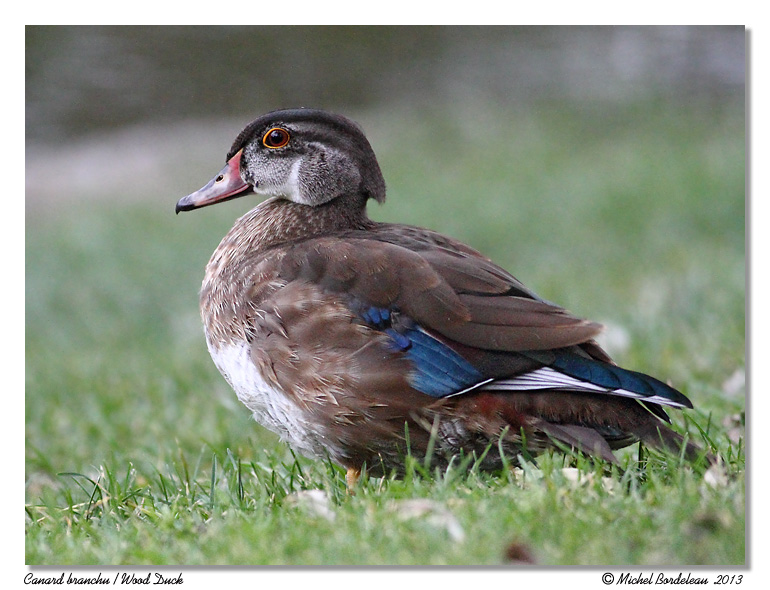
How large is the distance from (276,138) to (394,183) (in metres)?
5.94

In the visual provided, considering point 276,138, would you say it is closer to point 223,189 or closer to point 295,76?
point 223,189

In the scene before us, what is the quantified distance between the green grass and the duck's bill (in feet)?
3.12

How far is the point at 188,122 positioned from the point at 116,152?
5.02 feet

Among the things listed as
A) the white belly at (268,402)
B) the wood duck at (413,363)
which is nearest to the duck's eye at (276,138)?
the wood duck at (413,363)

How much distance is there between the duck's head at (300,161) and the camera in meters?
3.71

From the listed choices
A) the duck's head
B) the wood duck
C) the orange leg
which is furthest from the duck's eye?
the orange leg

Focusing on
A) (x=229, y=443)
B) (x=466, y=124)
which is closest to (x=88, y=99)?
(x=229, y=443)

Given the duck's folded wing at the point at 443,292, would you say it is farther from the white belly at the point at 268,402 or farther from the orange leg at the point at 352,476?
the orange leg at the point at 352,476

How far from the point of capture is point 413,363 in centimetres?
308

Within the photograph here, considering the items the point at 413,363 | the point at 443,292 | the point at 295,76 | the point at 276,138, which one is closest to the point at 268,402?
the point at 413,363

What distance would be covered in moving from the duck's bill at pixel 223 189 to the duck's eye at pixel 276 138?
118mm

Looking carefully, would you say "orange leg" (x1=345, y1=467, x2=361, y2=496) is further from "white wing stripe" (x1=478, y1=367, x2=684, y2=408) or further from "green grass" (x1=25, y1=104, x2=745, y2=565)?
"white wing stripe" (x1=478, y1=367, x2=684, y2=408)

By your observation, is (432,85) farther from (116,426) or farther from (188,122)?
(116,426)

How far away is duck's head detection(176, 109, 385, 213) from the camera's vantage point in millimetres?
3711
